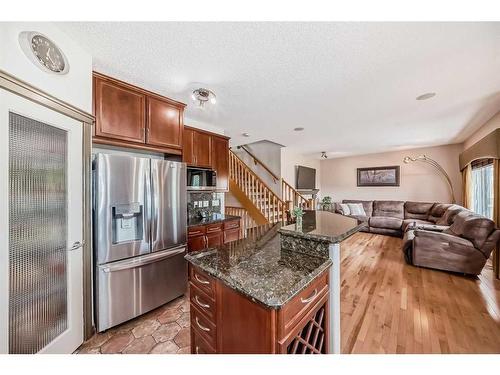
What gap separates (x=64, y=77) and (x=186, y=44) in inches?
36.9

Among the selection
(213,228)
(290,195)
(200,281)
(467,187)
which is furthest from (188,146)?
(467,187)

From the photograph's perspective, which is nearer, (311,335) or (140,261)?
(311,335)

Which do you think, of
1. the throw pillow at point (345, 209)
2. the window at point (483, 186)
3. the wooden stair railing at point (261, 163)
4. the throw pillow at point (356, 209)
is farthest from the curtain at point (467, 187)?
the wooden stair railing at point (261, 163)

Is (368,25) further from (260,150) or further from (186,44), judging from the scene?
(260,150)

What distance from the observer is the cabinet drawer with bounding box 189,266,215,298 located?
112 cm

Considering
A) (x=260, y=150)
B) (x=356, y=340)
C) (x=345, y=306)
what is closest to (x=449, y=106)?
(x=345, y=306)

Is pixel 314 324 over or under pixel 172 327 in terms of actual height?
over

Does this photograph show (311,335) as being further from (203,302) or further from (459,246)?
(459,246)

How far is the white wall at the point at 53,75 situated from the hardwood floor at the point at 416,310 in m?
2.89

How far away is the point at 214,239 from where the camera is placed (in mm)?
2904

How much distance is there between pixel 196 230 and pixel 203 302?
152 cm

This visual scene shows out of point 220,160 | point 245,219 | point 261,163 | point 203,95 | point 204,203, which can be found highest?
point 203,95

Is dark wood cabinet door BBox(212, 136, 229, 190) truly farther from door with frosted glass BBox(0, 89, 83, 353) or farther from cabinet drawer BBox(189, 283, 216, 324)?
cabinet drawer BBox(189, 283, 216, 324)

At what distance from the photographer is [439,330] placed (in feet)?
5.70
